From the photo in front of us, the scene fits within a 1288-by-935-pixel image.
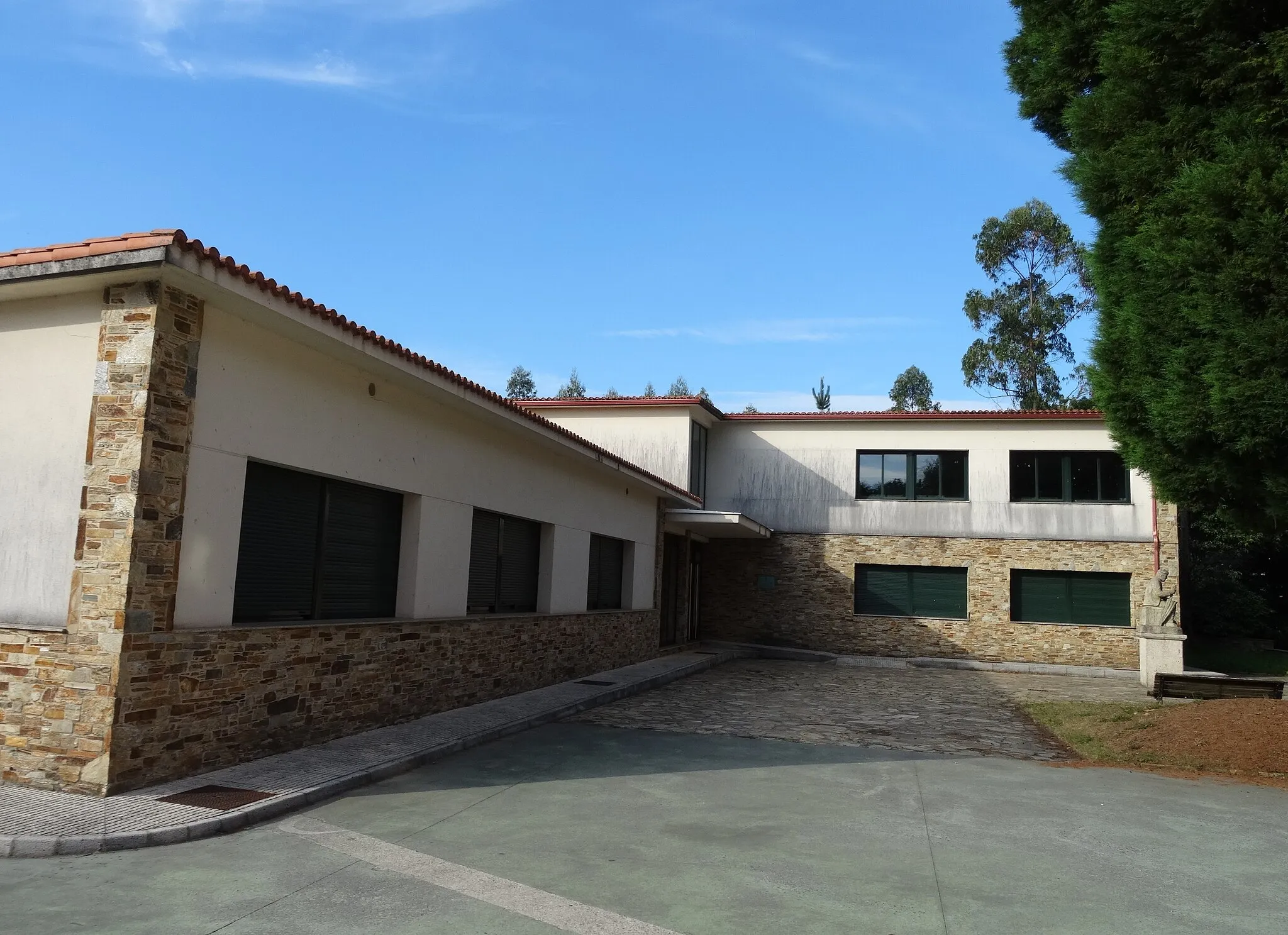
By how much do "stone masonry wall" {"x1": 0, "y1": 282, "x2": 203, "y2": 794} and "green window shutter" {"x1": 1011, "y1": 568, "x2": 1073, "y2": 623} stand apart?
67.6ft

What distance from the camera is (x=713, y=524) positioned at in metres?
21.0

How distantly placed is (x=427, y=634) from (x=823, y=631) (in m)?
15.2

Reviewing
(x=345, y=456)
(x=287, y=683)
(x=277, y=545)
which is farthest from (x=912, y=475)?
(x=287, y=683)

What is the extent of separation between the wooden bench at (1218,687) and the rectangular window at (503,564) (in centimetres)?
980

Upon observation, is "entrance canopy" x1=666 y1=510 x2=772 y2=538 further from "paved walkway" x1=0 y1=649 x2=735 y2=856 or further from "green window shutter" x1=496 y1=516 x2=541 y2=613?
"paved walkway" x1=0 y1=649 x2=735 y2=856

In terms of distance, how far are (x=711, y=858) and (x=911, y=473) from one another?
63.1 ft

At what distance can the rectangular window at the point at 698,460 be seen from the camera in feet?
75.6

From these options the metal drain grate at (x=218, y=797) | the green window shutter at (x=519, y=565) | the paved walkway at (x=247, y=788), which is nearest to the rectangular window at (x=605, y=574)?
the green window shutter at (x=519, y=565)

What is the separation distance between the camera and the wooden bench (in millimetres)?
13477

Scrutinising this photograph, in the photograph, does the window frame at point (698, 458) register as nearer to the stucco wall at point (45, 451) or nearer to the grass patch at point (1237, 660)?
the grass patch at point (1237, 660)

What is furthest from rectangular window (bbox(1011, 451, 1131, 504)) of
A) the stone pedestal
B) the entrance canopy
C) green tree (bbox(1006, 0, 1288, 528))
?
green tree (bbox(1006, 0, 1288, 528))

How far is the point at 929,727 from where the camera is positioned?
12.2 metres

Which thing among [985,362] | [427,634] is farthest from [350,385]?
[985,362]

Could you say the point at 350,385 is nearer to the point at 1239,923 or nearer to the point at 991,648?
the point at 1239,923
